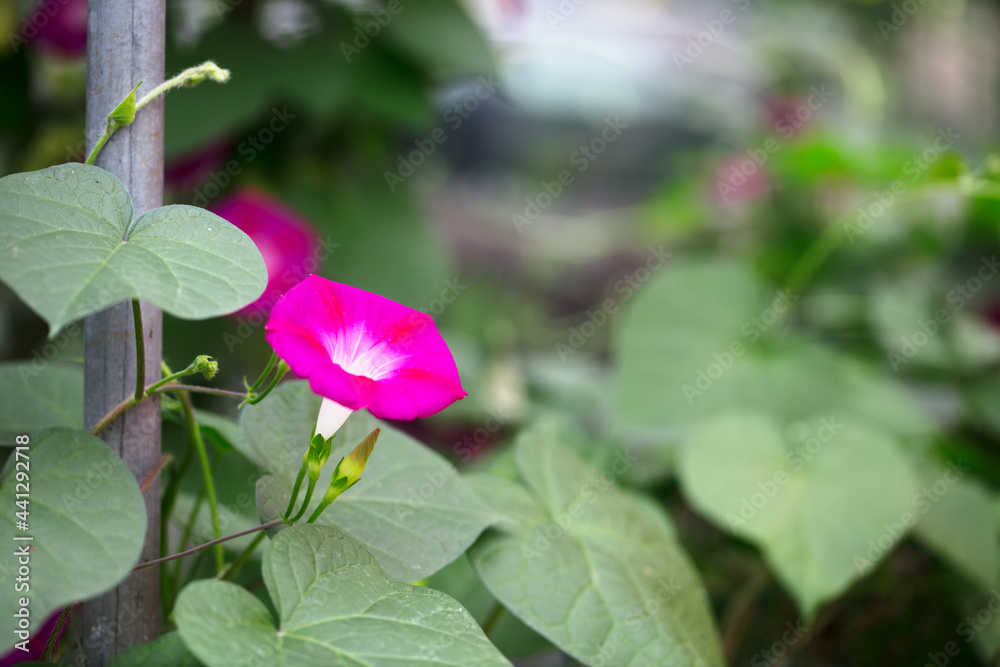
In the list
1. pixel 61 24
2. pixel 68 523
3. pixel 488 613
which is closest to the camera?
pixel 68 523

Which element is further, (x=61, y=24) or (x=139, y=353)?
(x=61, y=24)

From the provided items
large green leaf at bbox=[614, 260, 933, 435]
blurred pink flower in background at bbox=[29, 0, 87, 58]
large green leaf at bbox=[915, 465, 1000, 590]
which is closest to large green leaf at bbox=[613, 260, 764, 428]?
large green leaf at bbox=[614, 260, 933, 435]

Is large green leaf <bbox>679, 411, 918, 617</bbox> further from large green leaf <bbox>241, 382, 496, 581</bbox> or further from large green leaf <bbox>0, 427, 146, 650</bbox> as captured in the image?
large green leaf <bbox>0, 427, 146, 650</bbox>

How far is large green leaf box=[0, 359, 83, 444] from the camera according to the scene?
47 centimetres

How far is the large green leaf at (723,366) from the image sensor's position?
98 centimetres

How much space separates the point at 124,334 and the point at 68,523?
0.12 meters

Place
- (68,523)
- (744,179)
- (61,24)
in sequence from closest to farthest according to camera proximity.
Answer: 1. (68,523)
2. (61,24)
3. (744,179)

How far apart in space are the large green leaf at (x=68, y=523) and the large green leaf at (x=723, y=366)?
71 cm

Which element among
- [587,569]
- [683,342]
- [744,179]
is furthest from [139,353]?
[744,179]

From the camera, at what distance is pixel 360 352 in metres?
0.40

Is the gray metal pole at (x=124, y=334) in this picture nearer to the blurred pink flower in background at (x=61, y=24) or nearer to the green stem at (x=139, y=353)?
the green stem at (x=139, y=353)

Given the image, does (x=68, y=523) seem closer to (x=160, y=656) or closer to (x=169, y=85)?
(x=160, y=656)

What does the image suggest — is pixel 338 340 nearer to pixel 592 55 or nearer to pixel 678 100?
pixel 678 100

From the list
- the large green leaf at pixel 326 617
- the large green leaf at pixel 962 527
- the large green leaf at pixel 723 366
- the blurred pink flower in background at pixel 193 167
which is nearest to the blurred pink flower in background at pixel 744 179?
the large green leaf at pixel 723 366
